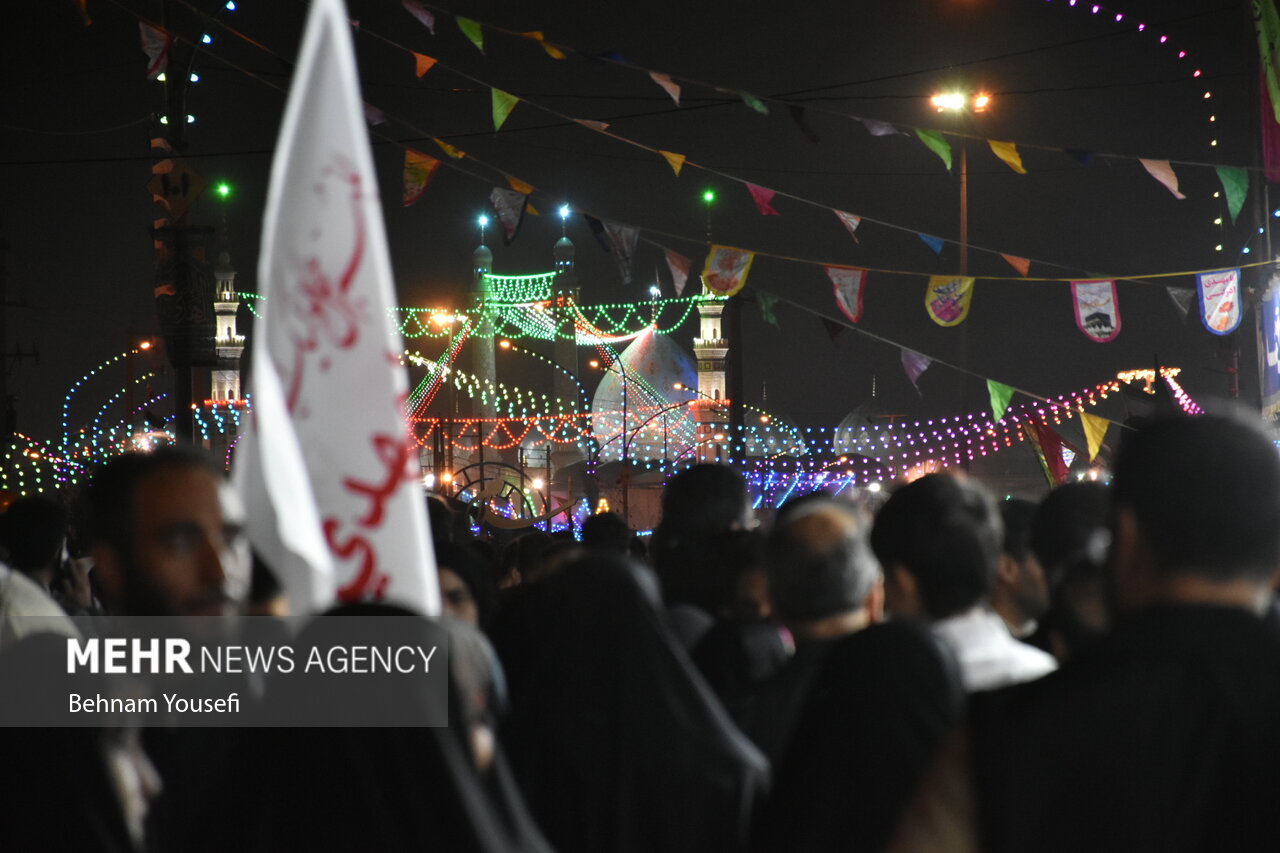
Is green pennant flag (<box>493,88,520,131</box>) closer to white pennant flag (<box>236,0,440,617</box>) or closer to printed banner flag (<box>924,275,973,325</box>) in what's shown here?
printed banner flag (<box>924,275,973,325</box>)

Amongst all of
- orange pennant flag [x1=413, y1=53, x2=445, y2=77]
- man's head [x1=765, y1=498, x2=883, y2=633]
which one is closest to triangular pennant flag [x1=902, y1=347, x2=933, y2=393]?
orange pennant flag [x1=413, y1=53, x2=445, y2=77]

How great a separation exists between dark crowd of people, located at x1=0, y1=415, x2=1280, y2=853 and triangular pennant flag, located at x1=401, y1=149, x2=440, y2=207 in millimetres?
8430

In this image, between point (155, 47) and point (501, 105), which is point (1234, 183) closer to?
point (501, 105)

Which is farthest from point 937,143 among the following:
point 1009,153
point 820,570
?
point 820,570

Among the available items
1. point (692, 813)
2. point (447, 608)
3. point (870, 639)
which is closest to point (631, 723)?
point (692, 813)

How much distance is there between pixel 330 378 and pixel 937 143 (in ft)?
30.4

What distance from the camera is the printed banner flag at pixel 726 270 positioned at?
13961 millimetres

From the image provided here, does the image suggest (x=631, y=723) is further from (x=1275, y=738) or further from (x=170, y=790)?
(x=1275, y=738)

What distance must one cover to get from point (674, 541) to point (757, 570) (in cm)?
69

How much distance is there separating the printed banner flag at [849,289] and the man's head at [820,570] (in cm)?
1075

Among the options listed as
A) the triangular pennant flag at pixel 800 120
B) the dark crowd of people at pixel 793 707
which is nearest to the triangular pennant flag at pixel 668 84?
the triangular pennant flag at pixel 800 120

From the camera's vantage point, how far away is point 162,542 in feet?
9.95

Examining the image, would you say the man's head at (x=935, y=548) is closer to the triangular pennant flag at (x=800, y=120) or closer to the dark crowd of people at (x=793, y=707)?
the dark crowd of people at (x=793, y=707)

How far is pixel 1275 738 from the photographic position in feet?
6.35
